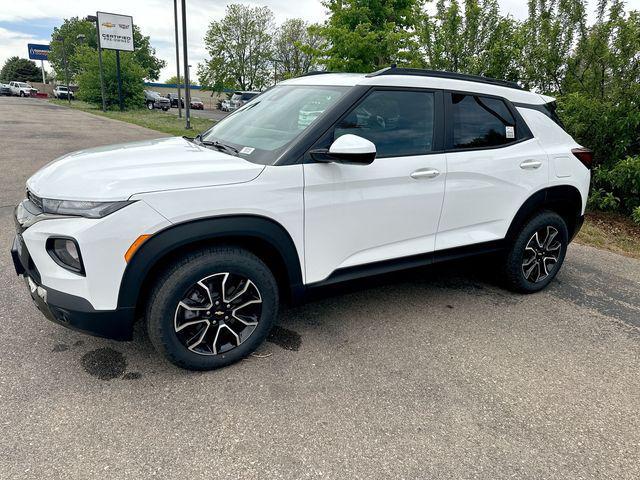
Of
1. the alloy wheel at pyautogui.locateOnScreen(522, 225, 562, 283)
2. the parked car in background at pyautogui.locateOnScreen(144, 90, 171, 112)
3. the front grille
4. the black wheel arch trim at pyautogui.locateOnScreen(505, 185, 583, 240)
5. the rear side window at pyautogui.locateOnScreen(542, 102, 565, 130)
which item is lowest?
the alloy wheel at pyautogui.locateOnScreen(522, 225, 562, 283)

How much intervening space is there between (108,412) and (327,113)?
2067 mm

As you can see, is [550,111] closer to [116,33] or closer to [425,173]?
[425,173]

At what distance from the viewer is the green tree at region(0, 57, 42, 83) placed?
296ft

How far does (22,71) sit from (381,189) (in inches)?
4418

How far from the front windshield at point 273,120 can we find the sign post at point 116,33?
34080 millimetres

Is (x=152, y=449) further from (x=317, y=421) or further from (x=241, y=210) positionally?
(x=241, y=210)

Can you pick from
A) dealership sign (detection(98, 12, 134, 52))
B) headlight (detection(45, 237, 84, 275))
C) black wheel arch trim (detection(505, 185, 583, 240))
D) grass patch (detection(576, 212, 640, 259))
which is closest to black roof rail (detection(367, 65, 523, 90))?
black wheel arch trim (detection(505, 185, 583, 240))

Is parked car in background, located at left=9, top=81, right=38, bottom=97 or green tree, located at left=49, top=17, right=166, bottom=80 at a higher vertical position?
green tree, located at left=49, top=17, right=166, bottom=80

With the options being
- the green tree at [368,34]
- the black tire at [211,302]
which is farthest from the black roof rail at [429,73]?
the green tree at [368,34]

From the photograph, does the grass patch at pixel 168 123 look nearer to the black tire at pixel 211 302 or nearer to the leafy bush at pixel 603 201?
the leafy bush at pixel 603 201

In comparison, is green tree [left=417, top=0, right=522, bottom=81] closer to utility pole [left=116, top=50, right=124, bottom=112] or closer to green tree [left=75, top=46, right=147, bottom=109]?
utility pole [left=116, top=50, right=124, bottom=112]

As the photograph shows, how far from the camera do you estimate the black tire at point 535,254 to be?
3721 millimetres

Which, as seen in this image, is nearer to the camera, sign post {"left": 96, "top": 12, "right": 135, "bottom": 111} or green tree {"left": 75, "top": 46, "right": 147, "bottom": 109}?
sign post {"left": 96, "top": 12, "right": 135, "bottom": 111}

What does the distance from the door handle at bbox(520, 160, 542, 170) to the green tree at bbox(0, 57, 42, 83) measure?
110527mm
